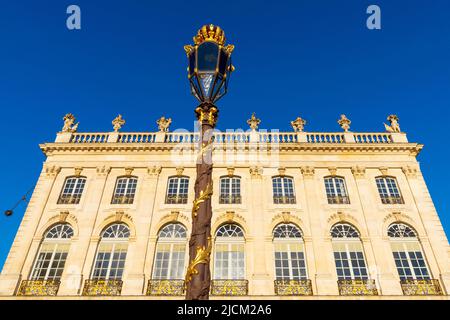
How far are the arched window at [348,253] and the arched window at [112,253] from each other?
361 inches

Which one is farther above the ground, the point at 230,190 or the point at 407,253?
the point at 230,190

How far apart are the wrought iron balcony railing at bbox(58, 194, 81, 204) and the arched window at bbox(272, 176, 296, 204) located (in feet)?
30.8

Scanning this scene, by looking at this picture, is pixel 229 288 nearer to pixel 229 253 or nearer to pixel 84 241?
pixel 229 253

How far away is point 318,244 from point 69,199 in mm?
11697

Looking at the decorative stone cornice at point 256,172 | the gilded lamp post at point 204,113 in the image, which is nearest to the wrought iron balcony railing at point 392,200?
the decorative stone cornice at point 256,172

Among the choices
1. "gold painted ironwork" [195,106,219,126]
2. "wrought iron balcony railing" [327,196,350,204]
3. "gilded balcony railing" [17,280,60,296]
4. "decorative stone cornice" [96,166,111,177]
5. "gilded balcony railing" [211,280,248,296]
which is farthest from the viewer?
"decorative stone cornice" [96,166,111,177]

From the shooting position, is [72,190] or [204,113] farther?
[72,190]

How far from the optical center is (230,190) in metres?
16.5

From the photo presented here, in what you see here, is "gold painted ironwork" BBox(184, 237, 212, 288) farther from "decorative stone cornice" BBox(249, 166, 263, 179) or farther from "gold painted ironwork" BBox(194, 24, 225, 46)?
"decorative stone cornice" BBox(249, 166, 263, 179)

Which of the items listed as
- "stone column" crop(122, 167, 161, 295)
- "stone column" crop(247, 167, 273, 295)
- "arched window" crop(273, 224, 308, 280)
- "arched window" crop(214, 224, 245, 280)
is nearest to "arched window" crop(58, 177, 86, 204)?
"stone column" crop(122, 167, 161, 295)

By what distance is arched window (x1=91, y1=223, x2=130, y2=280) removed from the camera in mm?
14266

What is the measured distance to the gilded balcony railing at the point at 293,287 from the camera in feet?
44.0

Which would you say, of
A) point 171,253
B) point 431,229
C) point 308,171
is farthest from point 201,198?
point 431,229
